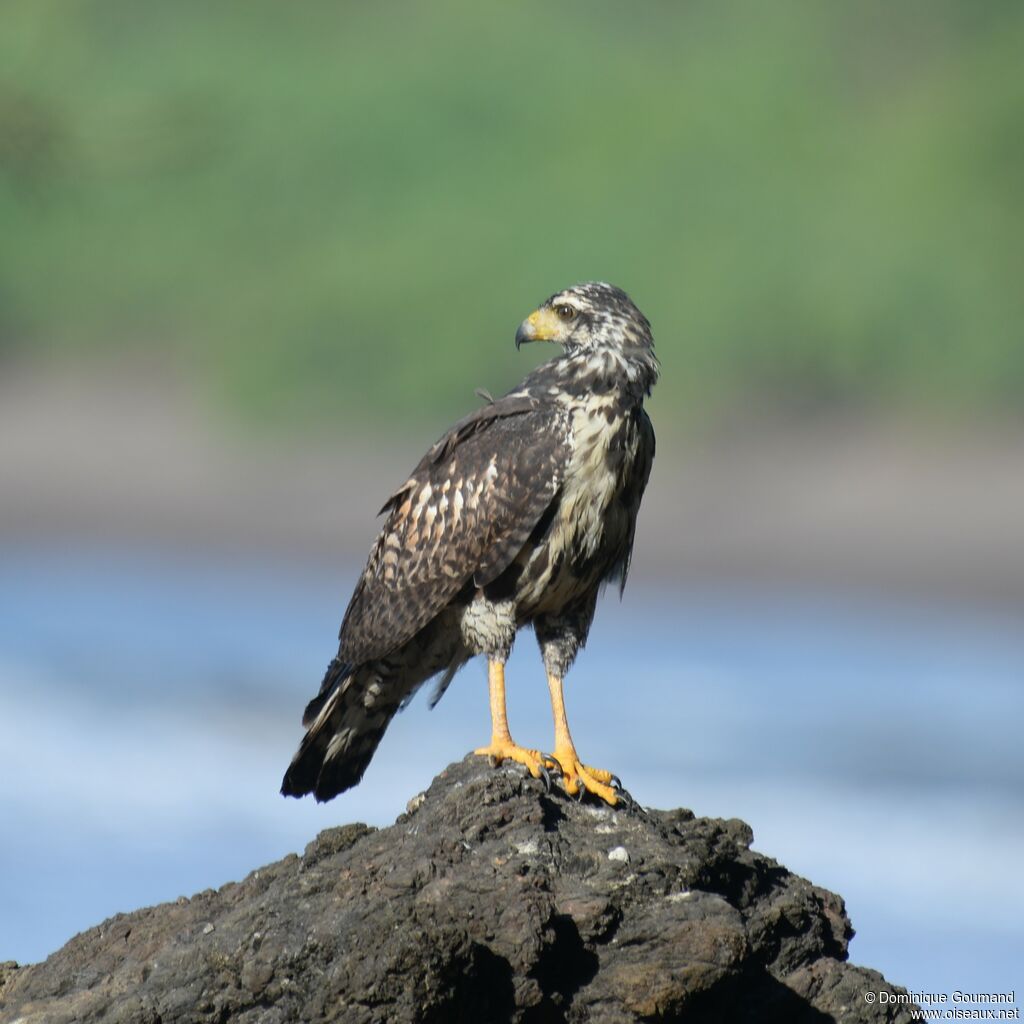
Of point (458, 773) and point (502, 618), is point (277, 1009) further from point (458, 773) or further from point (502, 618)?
point (502, 618)

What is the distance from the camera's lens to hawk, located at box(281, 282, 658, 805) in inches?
260

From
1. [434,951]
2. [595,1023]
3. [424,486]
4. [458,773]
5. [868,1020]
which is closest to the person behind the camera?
[434,951]

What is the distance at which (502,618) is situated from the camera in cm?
670

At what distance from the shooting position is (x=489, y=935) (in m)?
4.96

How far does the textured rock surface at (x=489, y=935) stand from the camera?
4695 mm

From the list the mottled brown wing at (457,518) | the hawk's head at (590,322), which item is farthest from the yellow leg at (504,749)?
the hawk's head at (590,322)

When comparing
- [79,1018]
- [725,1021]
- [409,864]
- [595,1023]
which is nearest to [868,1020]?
[725,1021]

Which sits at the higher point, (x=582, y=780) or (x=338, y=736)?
(x=338, y=736)

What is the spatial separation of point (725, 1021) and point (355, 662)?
2390 mm

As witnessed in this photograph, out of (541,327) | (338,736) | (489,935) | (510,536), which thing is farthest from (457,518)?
(489,935)

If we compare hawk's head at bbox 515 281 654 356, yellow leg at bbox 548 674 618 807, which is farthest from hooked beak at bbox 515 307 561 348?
yellow leg at bbox 548 674 618 807

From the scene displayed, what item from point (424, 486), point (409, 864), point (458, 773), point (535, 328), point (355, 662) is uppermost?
point (535, 328)

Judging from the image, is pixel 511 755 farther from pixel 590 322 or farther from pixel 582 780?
pixel 590 322

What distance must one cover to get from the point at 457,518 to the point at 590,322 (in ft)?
3.06
